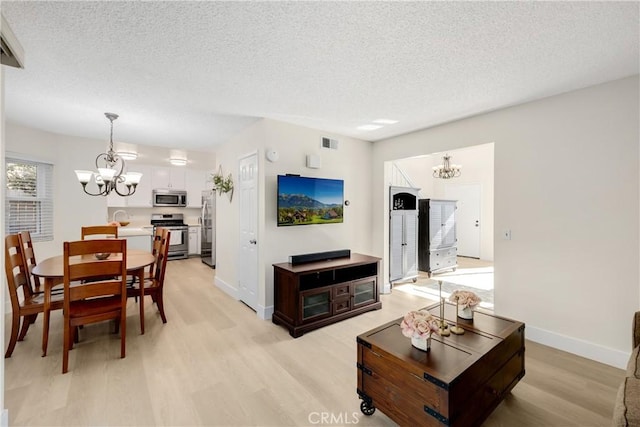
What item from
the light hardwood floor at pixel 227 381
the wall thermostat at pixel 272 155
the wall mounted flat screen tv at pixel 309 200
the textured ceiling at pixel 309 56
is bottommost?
the light hardwood floor at pixel 227 381

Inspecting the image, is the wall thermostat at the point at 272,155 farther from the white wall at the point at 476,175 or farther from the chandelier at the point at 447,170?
the chandelier at the point at 447,170

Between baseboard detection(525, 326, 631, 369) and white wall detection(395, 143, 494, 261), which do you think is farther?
white wall detection(395, 143, 494, 261)

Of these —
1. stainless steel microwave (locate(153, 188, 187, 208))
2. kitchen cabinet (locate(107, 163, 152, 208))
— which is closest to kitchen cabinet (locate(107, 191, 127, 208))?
kitchen cabinet (locate(107, 163, 152, 208))

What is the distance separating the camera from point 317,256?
353cm

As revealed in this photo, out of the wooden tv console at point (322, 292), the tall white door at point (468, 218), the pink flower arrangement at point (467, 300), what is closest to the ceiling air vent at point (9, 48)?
the wooden tv console at point (322, 292)

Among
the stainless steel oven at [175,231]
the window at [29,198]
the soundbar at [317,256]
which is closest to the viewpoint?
the soundbar at [317,256]

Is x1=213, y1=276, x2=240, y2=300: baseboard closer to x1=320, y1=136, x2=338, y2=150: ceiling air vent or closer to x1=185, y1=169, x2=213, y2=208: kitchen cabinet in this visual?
x1=320, y1=136, x2=338, y2=150: ceiling air vent

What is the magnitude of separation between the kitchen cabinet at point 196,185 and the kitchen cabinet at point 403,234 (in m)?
4.81

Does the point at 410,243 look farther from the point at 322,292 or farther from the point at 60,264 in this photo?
the point at 60,264

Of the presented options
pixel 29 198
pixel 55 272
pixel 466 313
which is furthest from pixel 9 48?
pixel 466 313

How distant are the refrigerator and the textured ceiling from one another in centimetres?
339

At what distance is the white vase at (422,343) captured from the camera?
1662 mm

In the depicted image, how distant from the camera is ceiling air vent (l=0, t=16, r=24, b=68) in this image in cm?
156

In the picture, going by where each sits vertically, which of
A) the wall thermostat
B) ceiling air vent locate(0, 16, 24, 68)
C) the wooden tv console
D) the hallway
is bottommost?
the hallway
